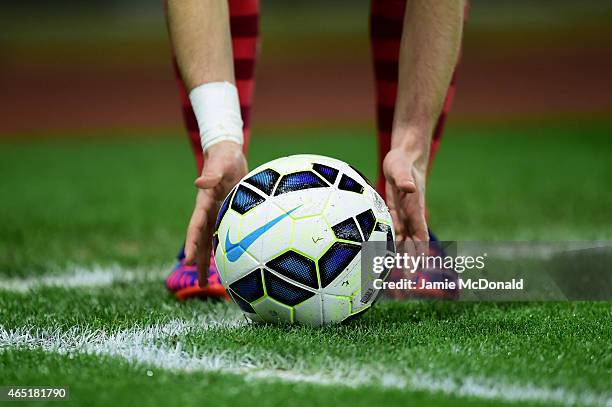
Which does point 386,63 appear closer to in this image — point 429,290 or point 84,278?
point 429,290

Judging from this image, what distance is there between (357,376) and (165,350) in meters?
0.48

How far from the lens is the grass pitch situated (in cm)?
173

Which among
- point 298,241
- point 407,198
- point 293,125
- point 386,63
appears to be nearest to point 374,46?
point 386,63

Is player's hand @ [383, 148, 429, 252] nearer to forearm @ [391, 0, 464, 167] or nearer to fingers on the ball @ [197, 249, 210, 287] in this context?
forearm @ [391, 0, 464, 167]

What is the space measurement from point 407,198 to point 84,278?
1.33 meters

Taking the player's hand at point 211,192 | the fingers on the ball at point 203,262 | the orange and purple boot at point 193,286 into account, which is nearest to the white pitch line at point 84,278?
the orange and purple boot at point 193,286

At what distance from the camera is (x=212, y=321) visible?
238 centimetres

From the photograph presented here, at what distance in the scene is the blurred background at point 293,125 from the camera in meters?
4.24

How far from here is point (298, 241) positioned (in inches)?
82.0

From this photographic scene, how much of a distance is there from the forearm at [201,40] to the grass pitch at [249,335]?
67 centimetres

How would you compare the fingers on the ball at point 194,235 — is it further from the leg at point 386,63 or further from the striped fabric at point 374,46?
the leg at point 386,63

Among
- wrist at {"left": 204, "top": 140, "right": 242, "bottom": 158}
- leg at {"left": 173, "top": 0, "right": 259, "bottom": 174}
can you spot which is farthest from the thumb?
leg at {"left": 173, "top": 0, "right": 259, "bottom": 174}

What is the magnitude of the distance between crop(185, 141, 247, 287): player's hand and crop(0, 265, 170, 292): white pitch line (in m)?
0.82

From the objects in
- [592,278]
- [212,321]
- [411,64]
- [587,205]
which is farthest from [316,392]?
[587,205]
